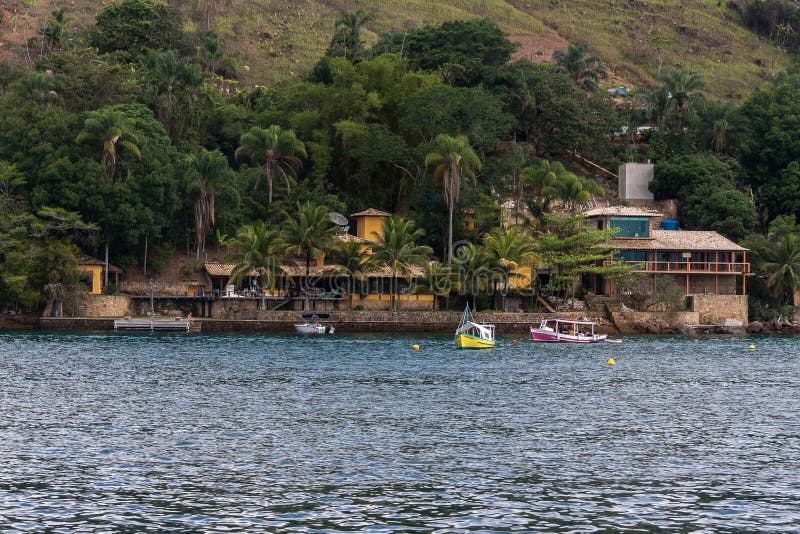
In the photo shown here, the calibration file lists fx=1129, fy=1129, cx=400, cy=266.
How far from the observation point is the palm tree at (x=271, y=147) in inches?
4156

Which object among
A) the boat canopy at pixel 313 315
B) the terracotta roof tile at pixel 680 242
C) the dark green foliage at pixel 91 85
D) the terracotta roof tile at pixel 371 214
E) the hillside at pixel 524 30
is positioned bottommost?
the boat canopy at pixel 313 315

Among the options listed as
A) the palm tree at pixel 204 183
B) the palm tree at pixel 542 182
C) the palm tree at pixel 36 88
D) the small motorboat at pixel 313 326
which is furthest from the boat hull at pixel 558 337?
the palm tree at pixel 36 88

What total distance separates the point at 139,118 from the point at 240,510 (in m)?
80.0

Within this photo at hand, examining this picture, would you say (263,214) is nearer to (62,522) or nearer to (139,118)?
(139,118)

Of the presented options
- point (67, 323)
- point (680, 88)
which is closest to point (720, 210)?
point (680, 88)

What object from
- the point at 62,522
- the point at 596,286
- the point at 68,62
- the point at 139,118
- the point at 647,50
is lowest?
the point at 62,522

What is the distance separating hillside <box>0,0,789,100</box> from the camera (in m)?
155

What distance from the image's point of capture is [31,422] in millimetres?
41406

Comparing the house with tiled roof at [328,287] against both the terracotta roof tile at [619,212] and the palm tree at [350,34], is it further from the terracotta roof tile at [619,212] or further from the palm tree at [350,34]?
the palm tree at [350,34]

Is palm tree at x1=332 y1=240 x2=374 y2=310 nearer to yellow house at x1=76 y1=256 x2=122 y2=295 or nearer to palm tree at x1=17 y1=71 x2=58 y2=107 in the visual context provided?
yellow house at x1=76 y1=256 x2=122 y2=295

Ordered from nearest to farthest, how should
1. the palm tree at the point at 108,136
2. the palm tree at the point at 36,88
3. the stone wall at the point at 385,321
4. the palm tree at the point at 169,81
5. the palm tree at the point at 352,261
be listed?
the stone wall at the point at 385,321 < the palm tree at the point at 352,261 < the palm tree at the point at 108,136 < the palm tree at the point at 36,88 < the palm tree at the point at 169,81

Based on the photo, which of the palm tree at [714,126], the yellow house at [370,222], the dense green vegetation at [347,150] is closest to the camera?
the dense green vegetation at [347,150]

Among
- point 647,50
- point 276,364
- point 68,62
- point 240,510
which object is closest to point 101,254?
point 68,62

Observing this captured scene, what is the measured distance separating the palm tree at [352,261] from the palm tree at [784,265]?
116 feet
